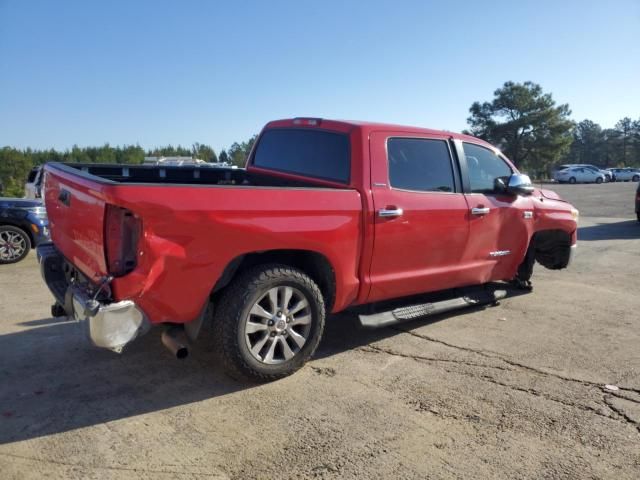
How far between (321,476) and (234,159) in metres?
39.2

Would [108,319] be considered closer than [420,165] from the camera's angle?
Yes

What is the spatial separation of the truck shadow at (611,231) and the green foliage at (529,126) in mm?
41513

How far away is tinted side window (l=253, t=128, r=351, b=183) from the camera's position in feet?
14.5

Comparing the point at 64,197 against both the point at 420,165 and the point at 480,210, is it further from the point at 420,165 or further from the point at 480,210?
the point at 480,210

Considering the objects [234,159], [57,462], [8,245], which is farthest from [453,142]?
[234,159]

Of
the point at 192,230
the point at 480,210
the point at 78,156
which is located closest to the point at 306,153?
the point at 480,210

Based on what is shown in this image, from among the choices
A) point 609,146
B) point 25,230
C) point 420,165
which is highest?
point 609,146

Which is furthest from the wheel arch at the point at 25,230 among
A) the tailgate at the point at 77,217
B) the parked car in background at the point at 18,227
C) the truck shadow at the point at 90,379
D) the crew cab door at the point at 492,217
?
the crew cab door at the point at 492,217

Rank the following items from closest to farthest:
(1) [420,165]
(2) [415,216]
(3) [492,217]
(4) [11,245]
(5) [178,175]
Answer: (2) [415,216] < (1) [420,165] < (3) [492,217] < (5) [178,175] < (4) [11,245]

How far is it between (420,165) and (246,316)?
213cm

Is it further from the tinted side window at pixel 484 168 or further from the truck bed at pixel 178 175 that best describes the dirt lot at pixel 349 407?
the truck bed at pixel 178 175

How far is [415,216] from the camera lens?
4.45 m

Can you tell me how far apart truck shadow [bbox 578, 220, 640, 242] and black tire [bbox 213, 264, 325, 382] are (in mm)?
9541

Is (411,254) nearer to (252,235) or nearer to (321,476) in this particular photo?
(252,235)
